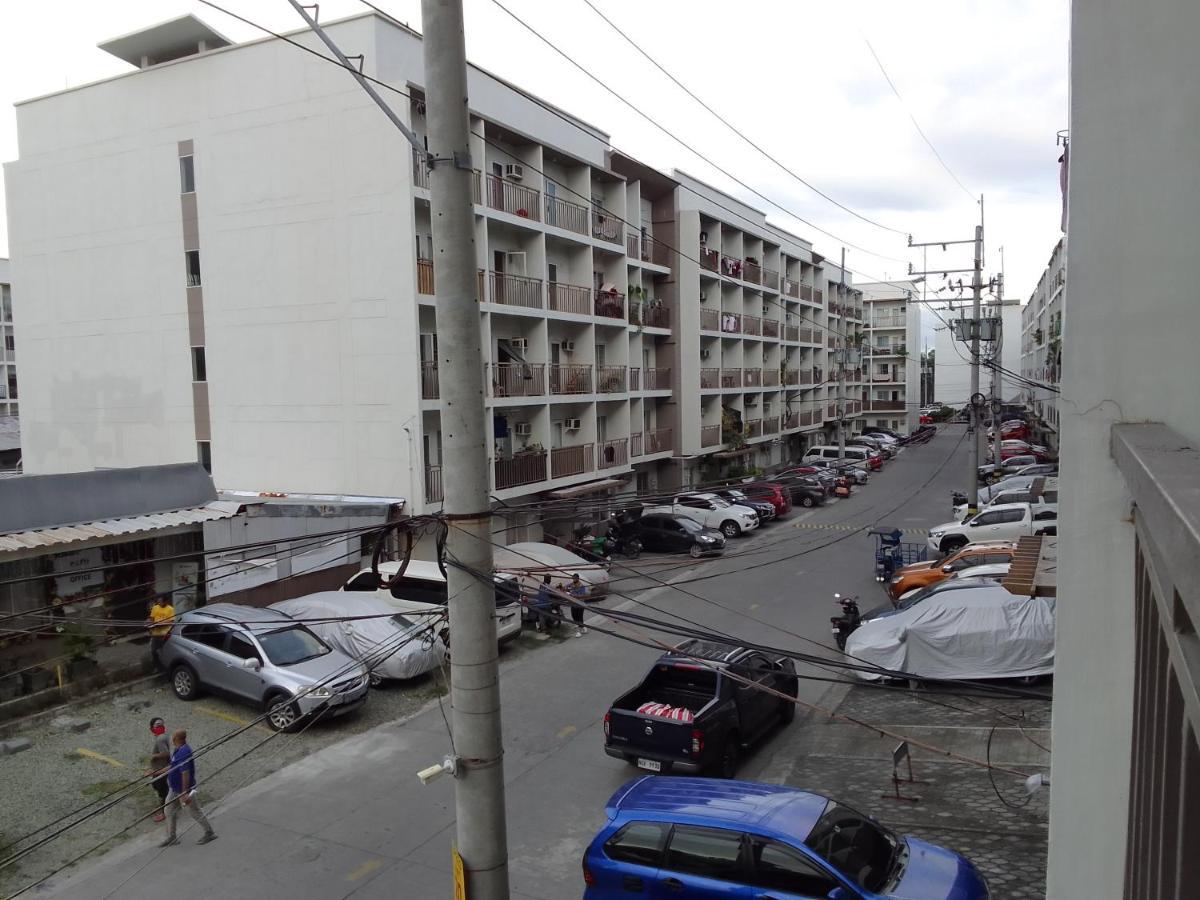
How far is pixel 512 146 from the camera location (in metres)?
24.2

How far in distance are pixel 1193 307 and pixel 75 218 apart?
27.2 m

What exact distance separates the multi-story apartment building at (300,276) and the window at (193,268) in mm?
80

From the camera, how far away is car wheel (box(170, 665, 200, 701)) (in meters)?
14.6

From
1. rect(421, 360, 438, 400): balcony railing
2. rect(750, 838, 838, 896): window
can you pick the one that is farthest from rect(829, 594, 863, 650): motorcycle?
rect(421, 360, 438, 400): balcony railing

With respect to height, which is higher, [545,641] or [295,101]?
[295,101]

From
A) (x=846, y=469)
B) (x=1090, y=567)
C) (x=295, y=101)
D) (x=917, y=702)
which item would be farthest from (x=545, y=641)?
(x=846, y=469)

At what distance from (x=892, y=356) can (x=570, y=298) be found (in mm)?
55010

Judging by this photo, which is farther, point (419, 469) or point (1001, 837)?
point (419, 469)

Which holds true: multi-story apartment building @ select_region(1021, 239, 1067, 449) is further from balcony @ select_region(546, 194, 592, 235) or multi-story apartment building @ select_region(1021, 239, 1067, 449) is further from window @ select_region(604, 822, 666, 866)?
window @ select_region(604, 822, 666, 866)

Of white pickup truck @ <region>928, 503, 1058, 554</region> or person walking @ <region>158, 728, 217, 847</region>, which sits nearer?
person walking @ <region>158, 728, 217, 847</region>

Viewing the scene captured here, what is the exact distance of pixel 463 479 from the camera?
5.60m

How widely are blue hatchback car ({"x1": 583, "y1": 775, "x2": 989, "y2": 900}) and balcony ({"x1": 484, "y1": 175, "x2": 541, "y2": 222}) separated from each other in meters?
17.4

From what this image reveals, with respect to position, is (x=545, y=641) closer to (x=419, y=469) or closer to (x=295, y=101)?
(x=419, y=469)

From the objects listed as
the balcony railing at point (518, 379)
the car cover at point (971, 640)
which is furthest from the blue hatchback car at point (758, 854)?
the balcony railing at point (518, 379)
